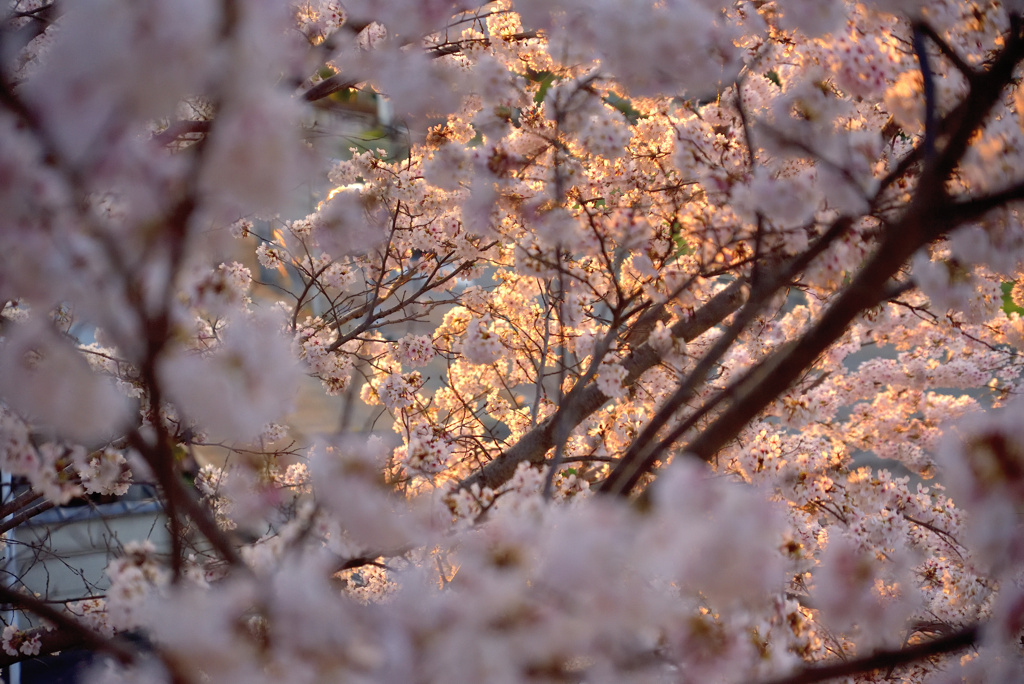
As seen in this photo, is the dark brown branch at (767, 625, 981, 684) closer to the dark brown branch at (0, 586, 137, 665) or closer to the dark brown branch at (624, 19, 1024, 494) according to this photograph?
the dark brown branch at (624, 19, 1024, 494)

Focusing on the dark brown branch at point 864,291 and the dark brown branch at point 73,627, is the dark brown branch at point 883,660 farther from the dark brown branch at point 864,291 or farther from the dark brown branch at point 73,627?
the dark brown branch at point 73,627

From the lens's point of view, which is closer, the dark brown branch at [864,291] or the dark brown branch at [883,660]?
the dark brown branch at [883,660]

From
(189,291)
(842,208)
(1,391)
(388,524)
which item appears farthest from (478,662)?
(842,208)

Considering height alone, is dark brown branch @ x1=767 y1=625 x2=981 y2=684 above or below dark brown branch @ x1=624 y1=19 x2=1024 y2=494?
below

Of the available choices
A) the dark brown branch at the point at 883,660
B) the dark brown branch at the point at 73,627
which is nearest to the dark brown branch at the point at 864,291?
the dark brown branch at the point at 883,660

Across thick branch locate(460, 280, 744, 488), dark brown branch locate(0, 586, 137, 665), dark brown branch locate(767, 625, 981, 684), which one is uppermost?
thick branch locate(460, 280, 744, 488)

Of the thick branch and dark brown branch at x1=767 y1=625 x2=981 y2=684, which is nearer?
dark brown branch at x1=767 y1=625 x2=981 y2=684

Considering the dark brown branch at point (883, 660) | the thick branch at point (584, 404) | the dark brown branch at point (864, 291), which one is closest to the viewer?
the dark brown branch at point (883, 660)

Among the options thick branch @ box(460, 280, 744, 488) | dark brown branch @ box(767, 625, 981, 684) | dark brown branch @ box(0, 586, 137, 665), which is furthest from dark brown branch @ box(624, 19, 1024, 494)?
thick branch @ box(460, 280, 744, 488)

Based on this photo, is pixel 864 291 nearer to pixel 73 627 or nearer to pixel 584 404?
pixel 73 627

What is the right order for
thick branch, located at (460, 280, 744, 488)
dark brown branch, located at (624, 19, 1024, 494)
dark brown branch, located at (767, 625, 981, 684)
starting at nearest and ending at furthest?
1. dark brown branch, located at (767, 625, 981, 684)
2. dark brown branch, located at (624, 19, 1024, 494)
3. thick branch, located at (460, 280, 744, 488)

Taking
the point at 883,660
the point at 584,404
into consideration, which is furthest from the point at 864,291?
the point at 584,404

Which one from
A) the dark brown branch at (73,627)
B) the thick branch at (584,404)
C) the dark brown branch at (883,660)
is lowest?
the dark brown branch at (883,660)

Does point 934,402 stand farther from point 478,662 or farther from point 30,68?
point 30,68
